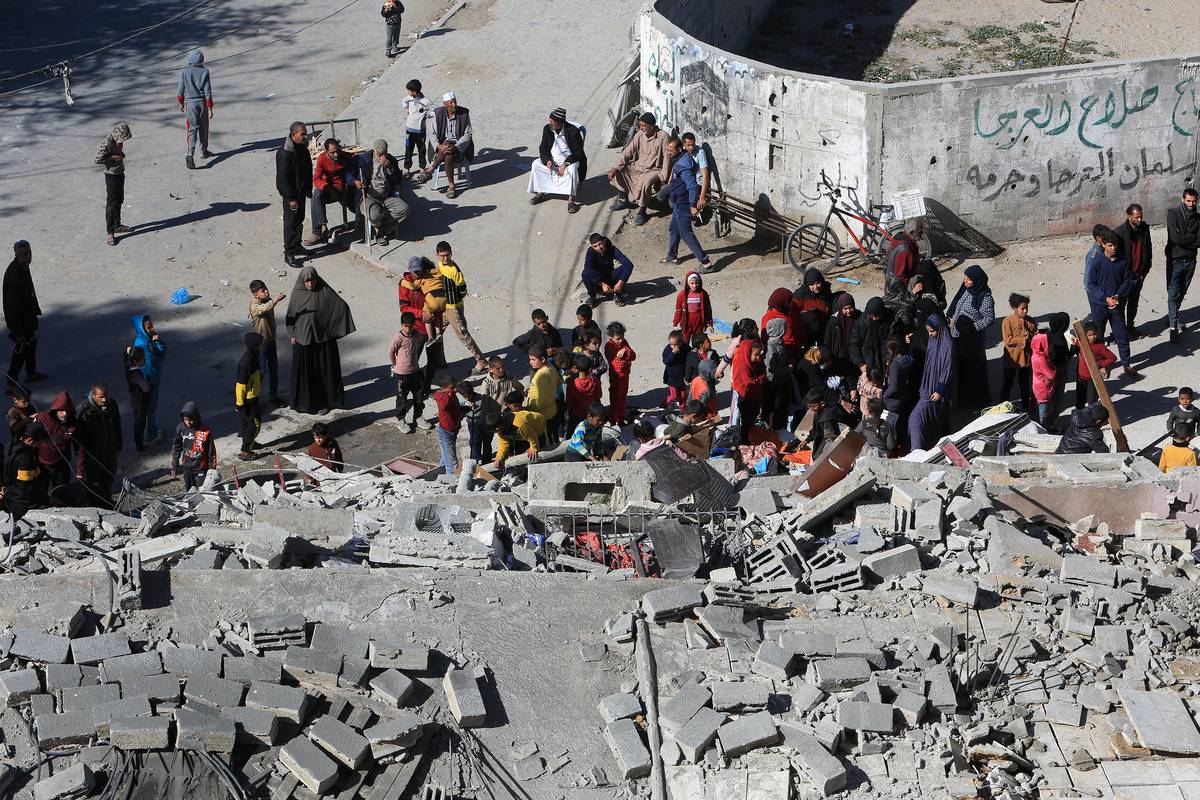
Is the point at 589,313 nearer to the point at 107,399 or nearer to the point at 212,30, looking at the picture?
the point at 107,399

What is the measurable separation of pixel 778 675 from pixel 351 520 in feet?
10.5

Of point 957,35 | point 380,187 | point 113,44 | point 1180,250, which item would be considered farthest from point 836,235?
point 113,44

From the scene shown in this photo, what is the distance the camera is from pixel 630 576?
954cm

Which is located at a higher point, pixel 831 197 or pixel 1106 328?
pixel 831 197

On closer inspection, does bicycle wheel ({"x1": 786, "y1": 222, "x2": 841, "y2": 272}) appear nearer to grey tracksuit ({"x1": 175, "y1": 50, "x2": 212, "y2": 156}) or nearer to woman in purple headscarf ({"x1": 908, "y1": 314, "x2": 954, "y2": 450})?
woman in purple headscarf ({"x1": 908, "y1": 314, "x2": 954, "y2": 450})

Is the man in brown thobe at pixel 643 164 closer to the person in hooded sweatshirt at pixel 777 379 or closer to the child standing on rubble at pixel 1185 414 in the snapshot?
the person in hooded sweatshirt at pixel 777 379

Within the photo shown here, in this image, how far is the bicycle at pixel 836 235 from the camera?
15328mm

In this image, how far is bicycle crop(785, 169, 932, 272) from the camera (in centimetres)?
1533

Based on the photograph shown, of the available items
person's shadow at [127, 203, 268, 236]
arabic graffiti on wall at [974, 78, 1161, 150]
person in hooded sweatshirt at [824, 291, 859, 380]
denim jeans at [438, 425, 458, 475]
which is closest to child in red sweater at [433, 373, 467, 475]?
denim jeans at [438, 425, 458, 475]

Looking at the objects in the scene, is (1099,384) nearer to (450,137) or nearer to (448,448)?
(448,448)

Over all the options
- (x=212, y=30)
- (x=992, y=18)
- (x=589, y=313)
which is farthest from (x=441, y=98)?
(x=992, y=18)

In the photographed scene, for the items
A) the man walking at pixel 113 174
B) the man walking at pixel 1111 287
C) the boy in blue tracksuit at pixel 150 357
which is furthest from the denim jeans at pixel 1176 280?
the man walking at pixel 113 174

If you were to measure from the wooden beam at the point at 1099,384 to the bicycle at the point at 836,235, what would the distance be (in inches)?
125

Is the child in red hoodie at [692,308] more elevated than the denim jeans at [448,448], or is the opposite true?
the child in red hoodie at [692,308]
